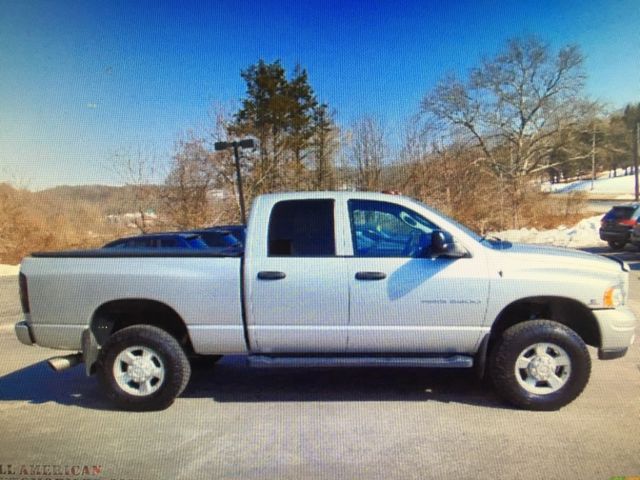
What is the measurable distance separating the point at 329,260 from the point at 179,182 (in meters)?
16.0

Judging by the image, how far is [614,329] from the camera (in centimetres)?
382

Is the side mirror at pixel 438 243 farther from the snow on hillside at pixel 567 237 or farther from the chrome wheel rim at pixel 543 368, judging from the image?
the snow on hillside at pixel 567 237

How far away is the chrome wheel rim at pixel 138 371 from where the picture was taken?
156 inches

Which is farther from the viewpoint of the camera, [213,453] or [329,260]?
[329,260]

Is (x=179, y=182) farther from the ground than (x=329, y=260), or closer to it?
farther from the ground

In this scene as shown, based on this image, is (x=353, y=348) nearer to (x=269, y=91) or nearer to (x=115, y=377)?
(x=115, y=377)

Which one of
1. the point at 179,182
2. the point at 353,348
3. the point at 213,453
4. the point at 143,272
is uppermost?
the point at 179,182

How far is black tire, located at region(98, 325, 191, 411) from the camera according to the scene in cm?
394

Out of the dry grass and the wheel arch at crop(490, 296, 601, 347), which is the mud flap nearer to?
the wheel arch at crop(490, 296, 601, 347)

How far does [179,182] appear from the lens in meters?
18.6

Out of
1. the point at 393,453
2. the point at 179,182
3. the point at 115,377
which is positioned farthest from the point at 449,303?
the point at 179,182

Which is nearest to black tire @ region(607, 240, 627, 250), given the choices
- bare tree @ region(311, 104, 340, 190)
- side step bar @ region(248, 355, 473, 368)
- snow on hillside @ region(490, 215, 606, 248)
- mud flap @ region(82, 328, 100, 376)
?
snow on hillside @ region(490, 215, 606, 248)

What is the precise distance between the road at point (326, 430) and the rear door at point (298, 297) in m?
0.62

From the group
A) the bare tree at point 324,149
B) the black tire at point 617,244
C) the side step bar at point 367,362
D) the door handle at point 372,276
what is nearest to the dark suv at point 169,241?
the side step bar at point 367,362
